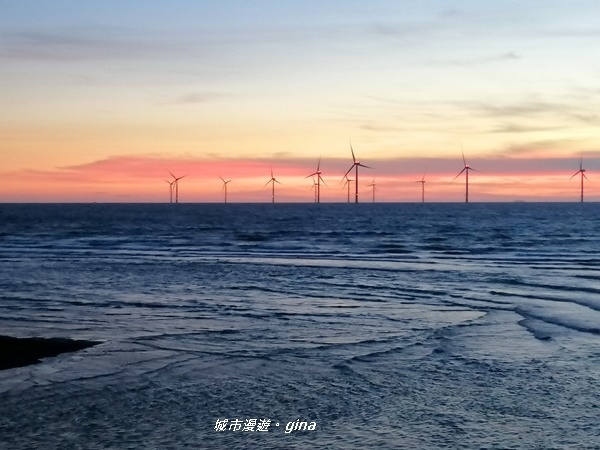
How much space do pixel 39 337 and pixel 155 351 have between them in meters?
3.19

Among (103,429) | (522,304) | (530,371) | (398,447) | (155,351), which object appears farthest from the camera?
(522,304)

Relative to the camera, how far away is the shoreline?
15.1 meters

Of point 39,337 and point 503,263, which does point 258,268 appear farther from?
point 39,337

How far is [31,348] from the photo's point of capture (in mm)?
16281

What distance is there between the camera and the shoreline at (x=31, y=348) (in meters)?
15.1

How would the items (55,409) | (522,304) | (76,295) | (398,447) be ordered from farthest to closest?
(76,295), (522,304), (55,409), (398,447)

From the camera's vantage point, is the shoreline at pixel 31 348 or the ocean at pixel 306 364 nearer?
the ocean at pixel 306 364

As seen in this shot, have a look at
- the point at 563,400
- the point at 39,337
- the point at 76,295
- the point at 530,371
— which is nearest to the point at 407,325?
the point at 530,371

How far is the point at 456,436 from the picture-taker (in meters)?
10.5

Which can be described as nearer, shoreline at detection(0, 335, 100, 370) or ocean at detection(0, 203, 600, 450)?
ocean at detection(0, 203, 600, 450)

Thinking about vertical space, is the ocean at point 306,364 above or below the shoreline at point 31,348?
below

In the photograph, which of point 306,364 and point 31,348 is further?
point 31,348

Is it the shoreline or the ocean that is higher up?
the shoreline

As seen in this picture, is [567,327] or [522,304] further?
[522,304]
